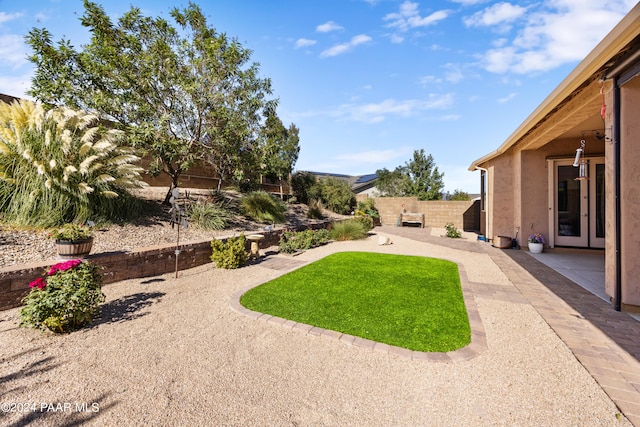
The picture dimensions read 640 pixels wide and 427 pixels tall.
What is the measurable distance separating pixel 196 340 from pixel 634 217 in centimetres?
595

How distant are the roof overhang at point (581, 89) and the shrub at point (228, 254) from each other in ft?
23.2

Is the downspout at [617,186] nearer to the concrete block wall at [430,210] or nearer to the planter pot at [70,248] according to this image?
the planter pot at [70,248]

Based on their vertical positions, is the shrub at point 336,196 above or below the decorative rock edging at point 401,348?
above

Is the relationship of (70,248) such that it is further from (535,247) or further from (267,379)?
(535,247)

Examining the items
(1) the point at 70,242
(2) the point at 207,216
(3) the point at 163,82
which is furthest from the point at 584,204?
(3) the point at 163,82

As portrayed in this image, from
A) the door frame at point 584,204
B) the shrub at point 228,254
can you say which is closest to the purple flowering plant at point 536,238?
the door frame at point 584,204

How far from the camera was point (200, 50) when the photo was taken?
8367 millimetres

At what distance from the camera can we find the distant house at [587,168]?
145 inches

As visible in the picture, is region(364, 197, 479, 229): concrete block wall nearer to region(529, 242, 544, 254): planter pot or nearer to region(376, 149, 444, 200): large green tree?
region(376, 149, 444, 200): large green tree

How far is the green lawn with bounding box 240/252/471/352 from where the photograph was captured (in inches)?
128

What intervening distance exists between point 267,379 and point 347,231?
9.10 meters

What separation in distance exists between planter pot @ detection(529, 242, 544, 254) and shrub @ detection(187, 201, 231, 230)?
9.48m

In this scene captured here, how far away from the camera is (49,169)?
5.57 meters

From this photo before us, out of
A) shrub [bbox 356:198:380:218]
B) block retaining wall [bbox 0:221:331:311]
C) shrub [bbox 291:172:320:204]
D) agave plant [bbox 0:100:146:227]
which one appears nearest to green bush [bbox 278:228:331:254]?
block retaining wall [bbox 0:221:331:311]
